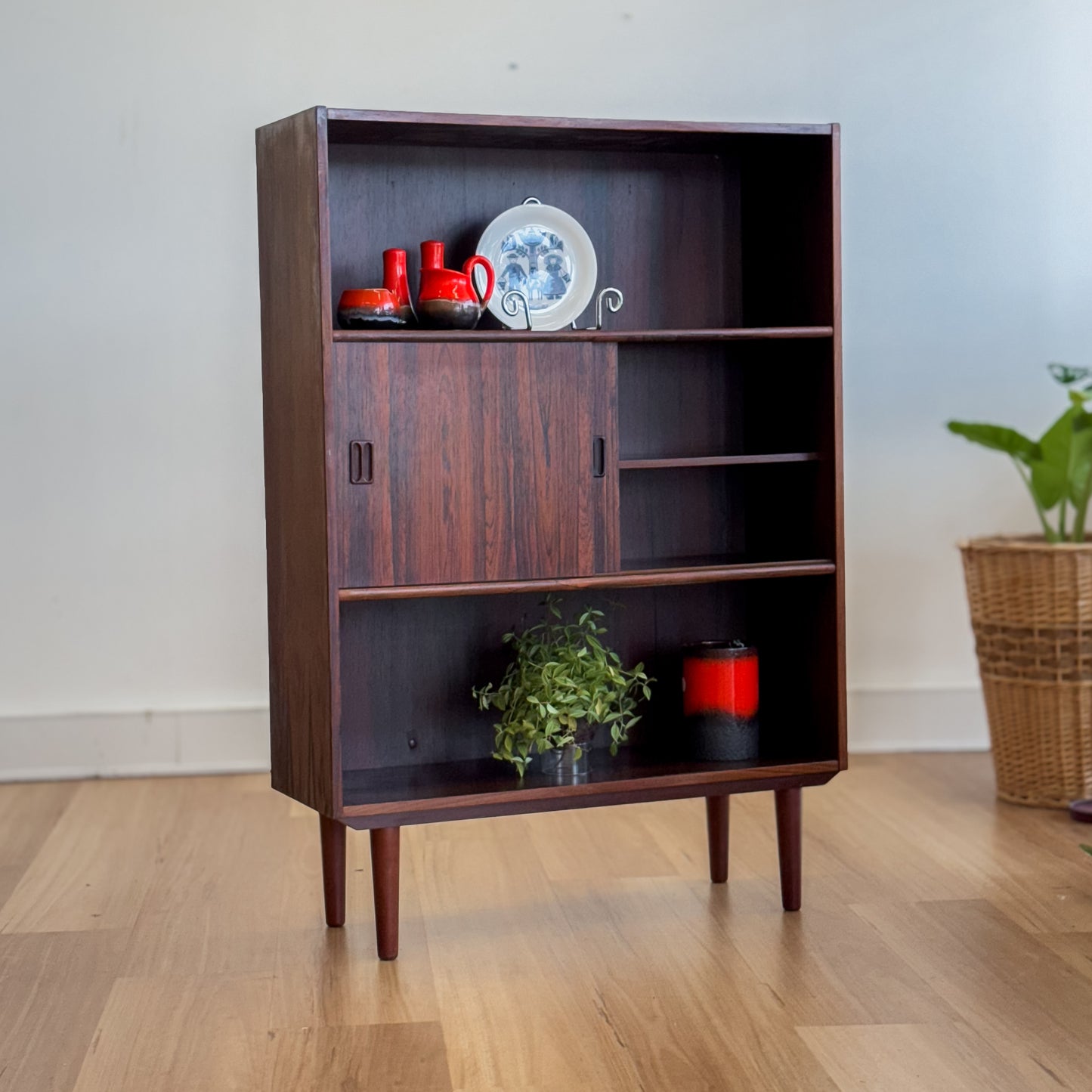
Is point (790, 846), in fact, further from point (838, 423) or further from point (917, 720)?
point (917, 720)

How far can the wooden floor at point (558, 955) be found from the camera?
6.61ft

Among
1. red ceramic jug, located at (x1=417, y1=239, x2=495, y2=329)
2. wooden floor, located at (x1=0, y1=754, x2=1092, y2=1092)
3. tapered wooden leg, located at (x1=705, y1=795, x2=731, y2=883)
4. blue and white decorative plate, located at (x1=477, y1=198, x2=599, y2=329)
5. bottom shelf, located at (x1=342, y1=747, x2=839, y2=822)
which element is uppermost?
blue and white decorative plate, located at (x1=477, y1=198, x2=599, y2=329)

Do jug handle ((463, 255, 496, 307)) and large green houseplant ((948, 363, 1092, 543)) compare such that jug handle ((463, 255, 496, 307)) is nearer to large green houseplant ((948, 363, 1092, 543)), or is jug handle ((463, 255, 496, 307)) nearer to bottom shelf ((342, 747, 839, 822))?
bottom shelf ((342, 747, 839, 822))

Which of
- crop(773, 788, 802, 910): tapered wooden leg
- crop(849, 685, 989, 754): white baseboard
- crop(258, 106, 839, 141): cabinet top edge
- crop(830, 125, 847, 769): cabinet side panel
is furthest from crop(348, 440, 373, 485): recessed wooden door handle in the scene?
crop(849, 685, 989, 754): white baseboard

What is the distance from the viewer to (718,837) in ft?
9.21

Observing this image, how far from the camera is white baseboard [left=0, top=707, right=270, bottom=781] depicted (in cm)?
376

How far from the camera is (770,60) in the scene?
12.7 feet

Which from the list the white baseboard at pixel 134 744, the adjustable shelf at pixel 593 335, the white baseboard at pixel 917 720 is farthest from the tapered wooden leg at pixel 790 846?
the white baseboard at pixel 134 744

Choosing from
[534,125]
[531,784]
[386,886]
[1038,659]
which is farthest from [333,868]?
[1038,659]

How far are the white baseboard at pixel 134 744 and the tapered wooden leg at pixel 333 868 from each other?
1.26m

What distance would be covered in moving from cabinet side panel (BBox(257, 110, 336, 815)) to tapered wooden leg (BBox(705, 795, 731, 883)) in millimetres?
801

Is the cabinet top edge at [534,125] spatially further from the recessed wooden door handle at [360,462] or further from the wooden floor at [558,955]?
the wooden floor at [558,955]

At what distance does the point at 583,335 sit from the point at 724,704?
2.36ft

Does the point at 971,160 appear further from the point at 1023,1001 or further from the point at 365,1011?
the point at 365,1011
